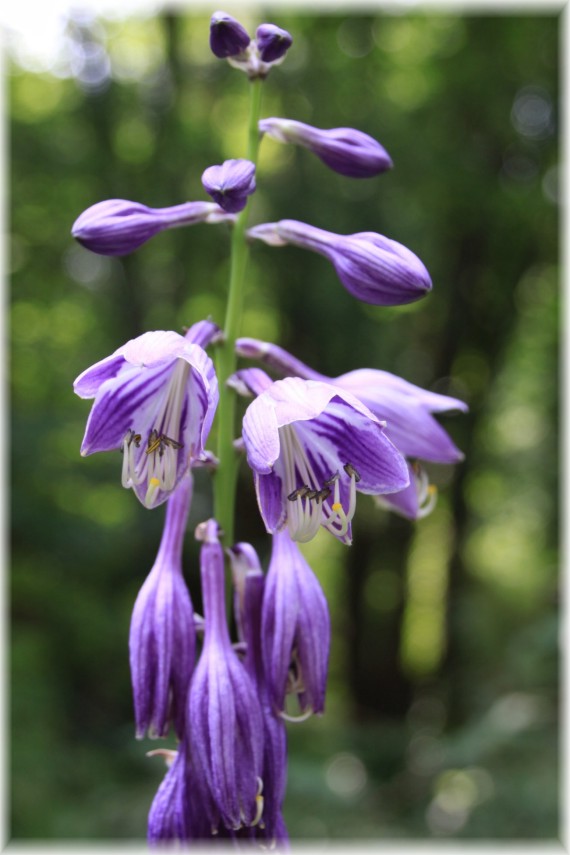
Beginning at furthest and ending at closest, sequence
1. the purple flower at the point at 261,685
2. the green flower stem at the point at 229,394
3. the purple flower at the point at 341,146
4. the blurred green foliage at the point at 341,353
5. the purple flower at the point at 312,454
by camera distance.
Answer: the blurred green foliage at the point at 341,353 < the purple flower at the point at 341,146 < the green flower stem at the point at 229,394 < the purple flower at the point at 261,685 < the purple flower at the point at 312,454

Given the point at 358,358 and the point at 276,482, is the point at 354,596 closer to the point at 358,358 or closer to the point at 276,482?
the point at 358,358

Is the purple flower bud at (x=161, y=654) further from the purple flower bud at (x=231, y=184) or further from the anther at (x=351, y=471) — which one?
the purple flower bud at (x=231, y=184)

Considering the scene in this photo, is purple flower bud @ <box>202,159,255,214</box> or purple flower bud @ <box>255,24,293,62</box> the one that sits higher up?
purple flower bud @ <box>255,24,293,62</box>

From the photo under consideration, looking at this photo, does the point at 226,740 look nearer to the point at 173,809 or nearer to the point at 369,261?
the point at 173,809

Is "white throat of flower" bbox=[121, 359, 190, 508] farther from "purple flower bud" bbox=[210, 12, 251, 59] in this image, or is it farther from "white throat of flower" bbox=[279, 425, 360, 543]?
"purple flower bud" bbox=[210, 12, 251, 59]

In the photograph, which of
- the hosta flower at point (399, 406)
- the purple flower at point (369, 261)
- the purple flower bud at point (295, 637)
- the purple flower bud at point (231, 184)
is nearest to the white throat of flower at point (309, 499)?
the purple flower bud at point (295, 637)

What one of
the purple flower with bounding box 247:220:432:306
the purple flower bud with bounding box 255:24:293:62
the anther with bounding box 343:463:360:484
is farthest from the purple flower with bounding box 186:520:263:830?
the purple flower bud with bounding box 255:24:293:62

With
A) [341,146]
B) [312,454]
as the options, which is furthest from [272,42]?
[312,454]

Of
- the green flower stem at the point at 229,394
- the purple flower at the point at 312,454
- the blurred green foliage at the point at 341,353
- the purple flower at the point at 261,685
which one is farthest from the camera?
the blurred green foliage at the point at 341,353
